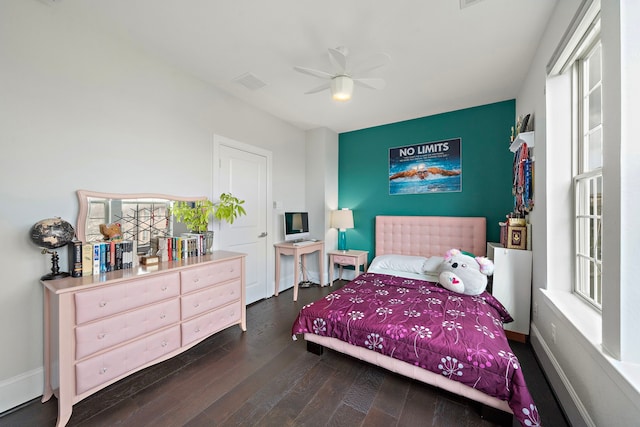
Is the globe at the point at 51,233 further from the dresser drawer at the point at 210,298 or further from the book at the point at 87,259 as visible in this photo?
the dresser drawer at the point at 210,298

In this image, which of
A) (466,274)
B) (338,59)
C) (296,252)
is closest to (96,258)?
(296,252)

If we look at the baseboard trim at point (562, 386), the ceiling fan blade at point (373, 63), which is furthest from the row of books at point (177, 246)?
the baseboard trim at point (562, 386)

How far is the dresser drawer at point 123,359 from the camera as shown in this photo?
152 cm

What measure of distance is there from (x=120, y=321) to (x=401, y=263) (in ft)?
9.71

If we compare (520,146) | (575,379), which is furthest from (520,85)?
(575,379)

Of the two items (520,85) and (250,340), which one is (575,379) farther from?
(520,85)

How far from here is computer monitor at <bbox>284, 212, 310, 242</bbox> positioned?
12.4ft

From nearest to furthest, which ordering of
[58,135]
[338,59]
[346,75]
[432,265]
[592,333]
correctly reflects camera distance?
[592,333] → [58,135] → [338,59] → [346,75] → [432,265]

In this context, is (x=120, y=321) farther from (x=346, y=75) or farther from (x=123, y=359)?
(x=346, y=75)

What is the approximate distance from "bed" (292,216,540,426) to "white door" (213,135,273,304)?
1.44 metres

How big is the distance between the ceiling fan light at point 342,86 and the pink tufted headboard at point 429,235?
2.30 meters

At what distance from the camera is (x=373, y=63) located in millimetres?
2135

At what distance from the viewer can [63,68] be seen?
183 cm

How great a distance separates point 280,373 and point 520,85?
13.0ft
